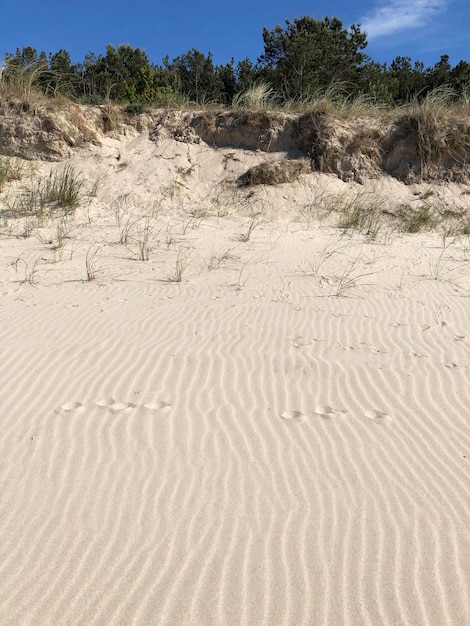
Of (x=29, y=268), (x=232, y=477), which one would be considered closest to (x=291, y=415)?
(x=232, y=477)

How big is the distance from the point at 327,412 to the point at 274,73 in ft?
46.4

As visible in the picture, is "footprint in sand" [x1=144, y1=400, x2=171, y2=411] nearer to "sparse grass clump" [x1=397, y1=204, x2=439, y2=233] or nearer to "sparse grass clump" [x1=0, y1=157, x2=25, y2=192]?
"sparse grass clump" [x1=397, y1=204, x2=439, y2=233]

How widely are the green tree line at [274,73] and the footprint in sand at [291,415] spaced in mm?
10864

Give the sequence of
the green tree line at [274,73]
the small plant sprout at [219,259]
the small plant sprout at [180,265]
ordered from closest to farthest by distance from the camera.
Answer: the small plant sprout at [180,265] < the small plant sprout at [219,259] < the green tree line at [274,73]

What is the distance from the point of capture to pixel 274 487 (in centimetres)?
264

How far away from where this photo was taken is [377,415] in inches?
133

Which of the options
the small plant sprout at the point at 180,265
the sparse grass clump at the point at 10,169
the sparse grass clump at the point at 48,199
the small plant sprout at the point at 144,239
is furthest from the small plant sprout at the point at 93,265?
the sparse grass clump at the point at 10,169

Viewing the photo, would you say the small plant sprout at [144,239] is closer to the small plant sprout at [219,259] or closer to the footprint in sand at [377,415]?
the small plant sprout at [219,259]

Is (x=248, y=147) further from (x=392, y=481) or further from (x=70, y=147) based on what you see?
(x=392, y=481)

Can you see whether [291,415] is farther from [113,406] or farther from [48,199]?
[48,199]

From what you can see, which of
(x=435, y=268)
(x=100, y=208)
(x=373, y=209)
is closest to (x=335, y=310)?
(x=435, y=268)

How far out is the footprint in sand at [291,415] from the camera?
3.30 meters

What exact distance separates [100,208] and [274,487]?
27.5ft

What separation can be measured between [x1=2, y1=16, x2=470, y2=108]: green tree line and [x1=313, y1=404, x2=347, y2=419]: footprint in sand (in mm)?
10845
